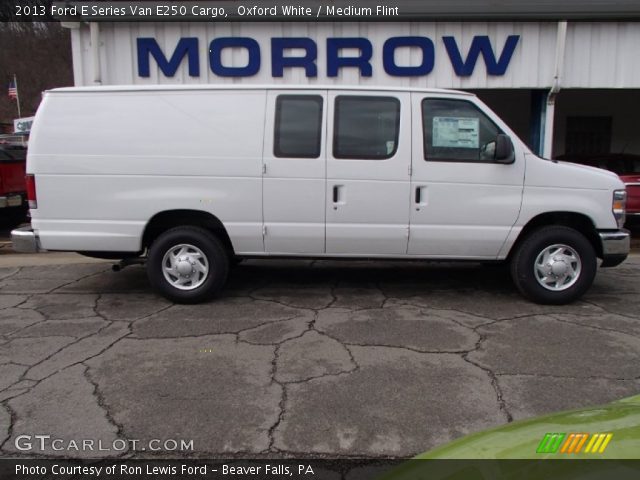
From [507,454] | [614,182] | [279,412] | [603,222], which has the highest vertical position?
[614,182]

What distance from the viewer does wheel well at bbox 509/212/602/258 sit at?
17.1 feet

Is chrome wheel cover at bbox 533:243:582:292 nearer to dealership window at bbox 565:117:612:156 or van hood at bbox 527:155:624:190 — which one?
van hood at bbox 527:155:624:190

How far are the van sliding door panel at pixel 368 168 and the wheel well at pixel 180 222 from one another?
114cm

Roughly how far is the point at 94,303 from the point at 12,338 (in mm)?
1033

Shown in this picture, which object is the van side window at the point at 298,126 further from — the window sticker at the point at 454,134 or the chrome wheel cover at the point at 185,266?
the chrome wheel cover at the point at 185,266

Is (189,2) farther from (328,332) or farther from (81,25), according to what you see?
(328,332)

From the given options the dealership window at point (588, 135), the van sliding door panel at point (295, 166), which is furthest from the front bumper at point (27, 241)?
the dealership window at point (588, 135)

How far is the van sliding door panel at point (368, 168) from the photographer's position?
5102 millimetres

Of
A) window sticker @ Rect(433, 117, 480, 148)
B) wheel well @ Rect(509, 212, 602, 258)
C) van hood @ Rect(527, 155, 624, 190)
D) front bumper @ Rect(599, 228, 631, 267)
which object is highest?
window sticker @ Rect(433, 117, 480, 148)

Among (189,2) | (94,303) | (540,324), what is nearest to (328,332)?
(540,324)

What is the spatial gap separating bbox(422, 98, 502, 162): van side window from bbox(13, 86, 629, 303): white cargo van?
0.04 ft

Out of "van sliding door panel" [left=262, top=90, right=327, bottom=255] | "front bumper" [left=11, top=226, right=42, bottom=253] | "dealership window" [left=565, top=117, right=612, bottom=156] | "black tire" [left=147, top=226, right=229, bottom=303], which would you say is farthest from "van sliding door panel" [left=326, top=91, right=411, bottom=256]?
"dealership window" [left=565, top=117, right=612, bottom=156]

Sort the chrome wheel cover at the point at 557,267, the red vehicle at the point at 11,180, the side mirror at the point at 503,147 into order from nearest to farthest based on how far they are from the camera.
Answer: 1. the side mirror at the point at 503,147
2. the chrome wheel cover at the point at 557,267
3. the red vehicle at the point at 11,180

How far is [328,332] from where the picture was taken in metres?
4.60
